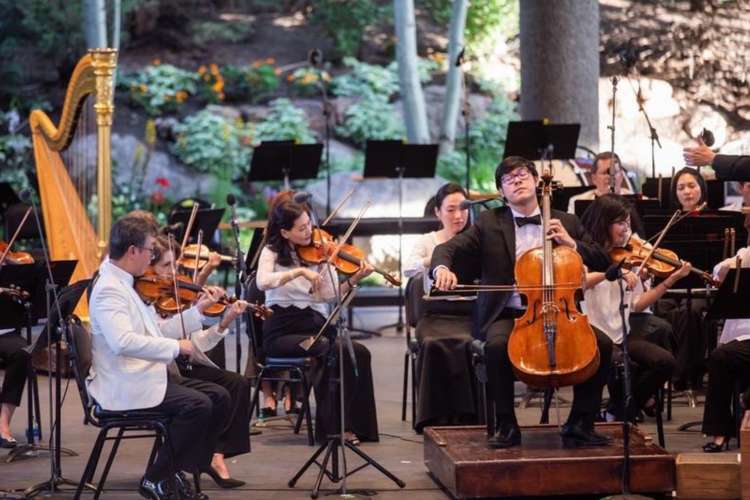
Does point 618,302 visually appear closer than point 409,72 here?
Yes

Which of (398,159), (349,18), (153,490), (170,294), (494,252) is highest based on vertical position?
(349,18)

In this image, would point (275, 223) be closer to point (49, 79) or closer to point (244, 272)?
point (244, 272)

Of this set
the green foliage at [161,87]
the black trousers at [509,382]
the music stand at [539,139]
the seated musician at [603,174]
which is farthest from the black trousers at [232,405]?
the green foliage at [161,87]

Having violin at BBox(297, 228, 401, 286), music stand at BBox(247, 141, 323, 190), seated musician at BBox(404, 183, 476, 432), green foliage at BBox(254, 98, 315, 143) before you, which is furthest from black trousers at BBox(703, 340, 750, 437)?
green foliage at BBox(254, 98, 315, 143)

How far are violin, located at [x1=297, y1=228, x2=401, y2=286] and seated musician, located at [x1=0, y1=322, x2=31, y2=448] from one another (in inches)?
61.2

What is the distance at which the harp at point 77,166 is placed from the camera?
29.3ft

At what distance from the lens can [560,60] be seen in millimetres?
11750

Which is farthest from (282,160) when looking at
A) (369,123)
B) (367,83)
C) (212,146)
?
(367,83)

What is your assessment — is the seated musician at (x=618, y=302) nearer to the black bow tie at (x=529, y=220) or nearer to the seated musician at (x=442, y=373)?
the black bow tie at (x=529, y=220)

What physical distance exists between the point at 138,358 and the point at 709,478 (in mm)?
2434

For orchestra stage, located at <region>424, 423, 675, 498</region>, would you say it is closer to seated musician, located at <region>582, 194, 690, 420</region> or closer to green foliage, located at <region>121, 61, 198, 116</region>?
seated musician, located at <region>582, 194, 690, 420</region>

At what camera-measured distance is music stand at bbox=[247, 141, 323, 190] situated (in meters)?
10.4

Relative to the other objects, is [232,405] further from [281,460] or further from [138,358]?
[138,358]

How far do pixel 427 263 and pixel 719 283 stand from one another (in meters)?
1.63
